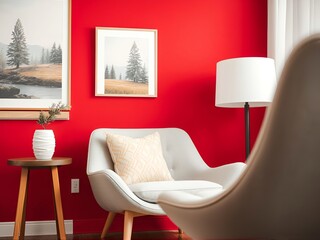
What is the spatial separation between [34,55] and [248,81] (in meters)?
1.66

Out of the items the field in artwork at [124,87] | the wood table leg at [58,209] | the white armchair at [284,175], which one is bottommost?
the wood table leg at [58,209]

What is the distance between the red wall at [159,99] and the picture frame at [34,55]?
10 centimetres

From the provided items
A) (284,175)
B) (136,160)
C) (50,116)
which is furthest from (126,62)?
(284,175)

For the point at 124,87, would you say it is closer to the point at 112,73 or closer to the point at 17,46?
the point at 112,73

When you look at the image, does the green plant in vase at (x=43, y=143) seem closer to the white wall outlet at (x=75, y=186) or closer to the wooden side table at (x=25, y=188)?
the wooden side table at (x=25, y=188)

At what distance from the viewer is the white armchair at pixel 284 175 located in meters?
0.88

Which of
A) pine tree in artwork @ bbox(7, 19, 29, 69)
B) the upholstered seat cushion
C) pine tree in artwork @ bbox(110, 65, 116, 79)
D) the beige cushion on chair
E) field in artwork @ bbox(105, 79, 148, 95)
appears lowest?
the upholstered seat cushion

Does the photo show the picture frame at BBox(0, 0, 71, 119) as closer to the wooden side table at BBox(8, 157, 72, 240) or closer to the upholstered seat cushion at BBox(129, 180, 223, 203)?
the wooden side table at BBox(8, 157, 72, 240)

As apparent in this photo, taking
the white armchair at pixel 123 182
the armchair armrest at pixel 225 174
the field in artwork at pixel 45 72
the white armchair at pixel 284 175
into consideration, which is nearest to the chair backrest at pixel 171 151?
the white armchair at pixel 123 182

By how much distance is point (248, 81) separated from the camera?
2.98 m

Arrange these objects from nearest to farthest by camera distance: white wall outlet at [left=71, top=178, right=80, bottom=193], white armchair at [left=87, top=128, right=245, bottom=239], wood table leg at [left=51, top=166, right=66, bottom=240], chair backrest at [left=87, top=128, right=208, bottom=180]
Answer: white armchair at [left=87, top=128, right=245, bottom=239] → wood table leg at [left=51, top=166, right=66, bottom=240] → chair backrest at [left=87, top=128, right=208, bottom=180] → white wall outlet at [left=71, top=178, right=80, bottom=193]

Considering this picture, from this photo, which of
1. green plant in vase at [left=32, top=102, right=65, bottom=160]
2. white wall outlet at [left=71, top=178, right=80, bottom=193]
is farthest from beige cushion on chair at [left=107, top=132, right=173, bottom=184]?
white wall outlet at [left=71, top=178, right=80, bottom=193]

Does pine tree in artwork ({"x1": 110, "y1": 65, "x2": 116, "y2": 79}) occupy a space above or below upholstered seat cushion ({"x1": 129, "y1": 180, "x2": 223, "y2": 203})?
above

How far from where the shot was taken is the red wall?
10.6ft
